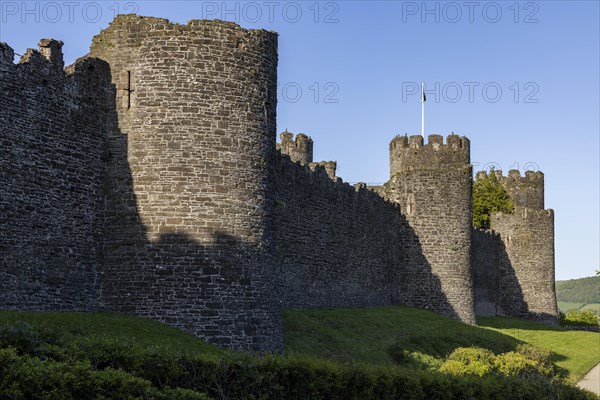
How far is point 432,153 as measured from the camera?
4922 cm

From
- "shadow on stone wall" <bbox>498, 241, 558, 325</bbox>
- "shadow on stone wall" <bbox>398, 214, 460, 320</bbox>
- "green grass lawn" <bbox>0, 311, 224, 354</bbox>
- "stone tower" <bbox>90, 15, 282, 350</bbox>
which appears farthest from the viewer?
"shadow on stone wall" <bbox>498, 241, 558, 325</bbox>

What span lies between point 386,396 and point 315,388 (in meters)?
1.90

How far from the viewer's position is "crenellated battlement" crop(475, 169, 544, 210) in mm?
67875

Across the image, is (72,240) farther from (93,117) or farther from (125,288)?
(93,117)

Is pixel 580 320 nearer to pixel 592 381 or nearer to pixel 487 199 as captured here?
pixel 487 199

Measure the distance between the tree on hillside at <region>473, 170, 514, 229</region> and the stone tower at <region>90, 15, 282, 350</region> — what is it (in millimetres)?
44145

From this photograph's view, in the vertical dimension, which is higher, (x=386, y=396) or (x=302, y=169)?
(x=302, y=169)

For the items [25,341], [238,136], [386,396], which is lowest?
[386,396]

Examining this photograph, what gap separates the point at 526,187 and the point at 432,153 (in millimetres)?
21246

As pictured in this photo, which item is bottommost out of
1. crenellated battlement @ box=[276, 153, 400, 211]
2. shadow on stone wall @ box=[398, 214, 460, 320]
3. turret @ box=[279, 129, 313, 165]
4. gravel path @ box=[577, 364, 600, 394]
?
gravel path @ box=[577, 364, 600, 394]

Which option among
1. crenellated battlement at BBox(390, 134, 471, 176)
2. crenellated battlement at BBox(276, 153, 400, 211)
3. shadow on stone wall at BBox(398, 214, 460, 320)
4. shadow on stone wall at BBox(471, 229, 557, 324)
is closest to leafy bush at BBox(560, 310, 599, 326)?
shadow on stone wall at BBox(471, 229, 557, 324)

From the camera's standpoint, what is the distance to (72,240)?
24.4m

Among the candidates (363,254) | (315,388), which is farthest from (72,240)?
(363,254)

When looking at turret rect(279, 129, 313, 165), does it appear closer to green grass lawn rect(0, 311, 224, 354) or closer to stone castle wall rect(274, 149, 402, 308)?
stone castle wall rect(274, 149, 402, 308)
